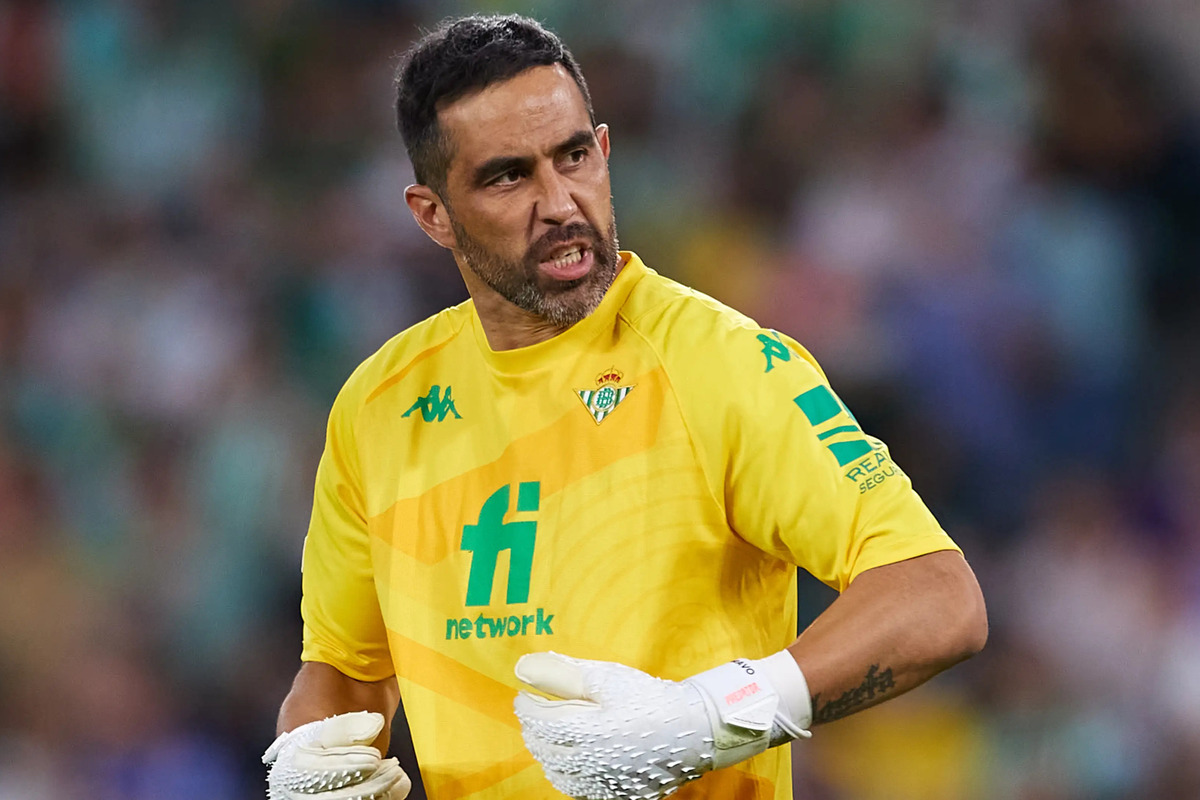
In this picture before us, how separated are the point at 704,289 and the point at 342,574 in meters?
3.34

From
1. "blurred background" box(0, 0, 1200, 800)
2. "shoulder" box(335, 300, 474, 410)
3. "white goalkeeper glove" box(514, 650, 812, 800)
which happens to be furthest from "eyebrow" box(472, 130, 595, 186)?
"blurred background" box(0, 0, 1200, 800)

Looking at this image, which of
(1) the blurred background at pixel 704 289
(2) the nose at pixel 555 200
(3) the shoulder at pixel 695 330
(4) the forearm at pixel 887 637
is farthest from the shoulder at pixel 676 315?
(1) the blurred background at pixel 704 289

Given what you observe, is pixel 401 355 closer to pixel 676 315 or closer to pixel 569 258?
pixel 569 258

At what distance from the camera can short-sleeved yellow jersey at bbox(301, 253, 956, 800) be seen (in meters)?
2.42

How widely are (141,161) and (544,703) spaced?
5.33 m

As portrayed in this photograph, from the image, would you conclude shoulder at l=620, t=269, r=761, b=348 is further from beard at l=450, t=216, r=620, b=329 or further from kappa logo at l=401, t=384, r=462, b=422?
kappa logo at l=401, t=384, r=462, b=422

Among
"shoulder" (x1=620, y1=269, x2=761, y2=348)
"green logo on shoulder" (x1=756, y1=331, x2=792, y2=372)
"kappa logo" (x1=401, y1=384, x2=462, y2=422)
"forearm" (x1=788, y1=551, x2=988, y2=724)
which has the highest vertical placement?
"shoulder" (x1=620, y1=269, x2=761, y2=348)

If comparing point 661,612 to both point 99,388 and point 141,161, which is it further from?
point 141,161

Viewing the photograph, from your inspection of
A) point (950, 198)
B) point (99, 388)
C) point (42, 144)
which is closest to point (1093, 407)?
point (950, 198)

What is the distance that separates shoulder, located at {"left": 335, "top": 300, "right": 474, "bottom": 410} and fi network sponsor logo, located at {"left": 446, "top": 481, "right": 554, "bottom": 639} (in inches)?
17.1

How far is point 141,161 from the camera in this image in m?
6.82

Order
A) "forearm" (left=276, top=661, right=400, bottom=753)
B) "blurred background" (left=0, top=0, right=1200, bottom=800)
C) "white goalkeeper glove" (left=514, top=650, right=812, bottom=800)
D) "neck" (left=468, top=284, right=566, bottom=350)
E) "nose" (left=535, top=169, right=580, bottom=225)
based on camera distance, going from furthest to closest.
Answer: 1. "blurred background" (left=0, top=0, right=1200, bottom=800)
2. "forearm" (left=276, top=661, right=400, bottom=753)
3. "neck" (left=468, top=284, right=566, bottom=350)
4. "nose" (left=535, top=169, right=580, bottom=225)
5. "white goalkeeper glove" (left=514, top=650, right=812, bottom=800)

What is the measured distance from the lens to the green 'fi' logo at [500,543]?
8.62 feet

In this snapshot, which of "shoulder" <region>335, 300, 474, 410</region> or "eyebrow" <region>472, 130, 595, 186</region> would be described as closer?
"eyebrow" <region>472, 130, 595, 186</region>
